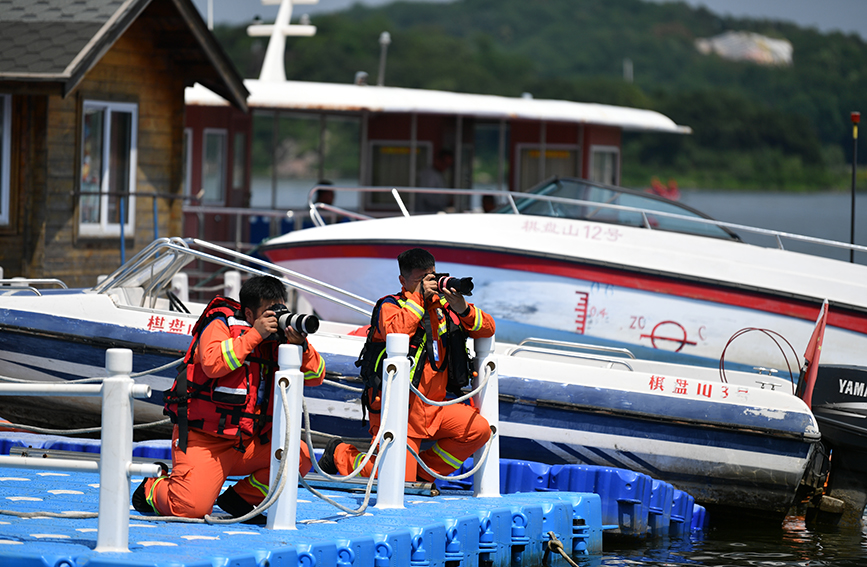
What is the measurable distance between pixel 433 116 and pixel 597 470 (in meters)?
10.3

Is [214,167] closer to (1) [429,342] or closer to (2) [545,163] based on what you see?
(2) [545,163]

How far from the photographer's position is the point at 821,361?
394 inches

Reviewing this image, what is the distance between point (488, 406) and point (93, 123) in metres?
7.98

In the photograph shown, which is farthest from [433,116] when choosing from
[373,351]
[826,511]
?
[373,351]

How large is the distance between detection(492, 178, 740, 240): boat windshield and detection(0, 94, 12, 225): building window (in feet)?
17.7

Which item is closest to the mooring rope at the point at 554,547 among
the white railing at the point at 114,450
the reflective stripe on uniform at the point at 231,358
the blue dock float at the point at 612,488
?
the blue dock float at the point at 612,488

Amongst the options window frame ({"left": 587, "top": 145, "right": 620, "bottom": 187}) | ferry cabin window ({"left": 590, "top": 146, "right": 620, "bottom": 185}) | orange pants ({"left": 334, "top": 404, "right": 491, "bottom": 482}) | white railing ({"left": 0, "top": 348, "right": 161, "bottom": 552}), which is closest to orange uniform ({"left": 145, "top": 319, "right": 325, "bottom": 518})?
white railing ({"left": 0, "top": 348, "right": 161, "bottom": 552})

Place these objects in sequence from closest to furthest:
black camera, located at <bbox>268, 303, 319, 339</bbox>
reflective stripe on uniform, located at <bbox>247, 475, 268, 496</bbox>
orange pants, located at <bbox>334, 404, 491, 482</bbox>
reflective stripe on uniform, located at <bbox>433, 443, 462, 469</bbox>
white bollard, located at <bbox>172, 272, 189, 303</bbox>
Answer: black camera, located at <bbox>268, 303, 319, 339</bbox> < reflective stripe on uniform, located at <bbox>247, 475, 268, 496</bbox> < orange pants, located at <bbox>334, 404, 491, 482</bbox> < reflective stripe on uniform, located at <bbox>433, 443, 462, 469</bbox> < white bollard, located at <bbox>172, 272, 189, 303</bbox>

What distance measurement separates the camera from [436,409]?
6070mm

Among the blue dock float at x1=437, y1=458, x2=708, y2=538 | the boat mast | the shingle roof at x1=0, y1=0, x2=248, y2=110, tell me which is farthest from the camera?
the boat mast

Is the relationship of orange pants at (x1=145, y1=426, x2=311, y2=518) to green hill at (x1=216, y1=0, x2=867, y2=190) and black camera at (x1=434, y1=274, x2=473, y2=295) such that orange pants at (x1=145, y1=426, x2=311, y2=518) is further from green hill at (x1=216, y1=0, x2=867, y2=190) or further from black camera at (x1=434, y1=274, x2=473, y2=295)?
green hill at (x1=216, y1=0, x2=867, y2=190)

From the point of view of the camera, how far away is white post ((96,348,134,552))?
425cm

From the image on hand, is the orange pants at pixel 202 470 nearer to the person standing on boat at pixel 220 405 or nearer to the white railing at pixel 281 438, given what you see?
the person standing on boat at pixel 220 405

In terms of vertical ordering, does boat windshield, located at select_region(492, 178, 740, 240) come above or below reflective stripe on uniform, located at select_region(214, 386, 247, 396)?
above
